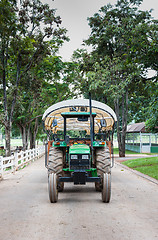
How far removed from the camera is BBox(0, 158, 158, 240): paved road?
521 centimetres

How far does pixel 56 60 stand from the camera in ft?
82.0

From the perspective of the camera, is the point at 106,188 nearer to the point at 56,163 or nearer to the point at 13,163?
the point at 56,163

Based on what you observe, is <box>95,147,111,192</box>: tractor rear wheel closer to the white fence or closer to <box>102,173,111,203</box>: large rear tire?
<box>102,173,111,203</box>: large rear tire

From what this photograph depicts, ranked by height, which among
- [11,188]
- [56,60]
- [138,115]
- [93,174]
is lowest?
[11,188]

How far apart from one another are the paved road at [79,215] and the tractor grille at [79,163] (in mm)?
1006

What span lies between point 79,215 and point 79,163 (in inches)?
69.4

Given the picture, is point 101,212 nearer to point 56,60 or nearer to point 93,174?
point 93,174

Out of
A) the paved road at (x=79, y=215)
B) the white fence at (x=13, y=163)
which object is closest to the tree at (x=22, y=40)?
the white fence at (x=13, y=163)

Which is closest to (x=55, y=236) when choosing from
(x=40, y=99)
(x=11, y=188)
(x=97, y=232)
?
(x=97, y=232)

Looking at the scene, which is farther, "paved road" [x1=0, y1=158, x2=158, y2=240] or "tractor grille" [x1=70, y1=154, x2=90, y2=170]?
"tractor grille" [x1=70, y1=154, x2=90, y2=170]

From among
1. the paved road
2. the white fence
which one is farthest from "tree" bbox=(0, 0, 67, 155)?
the paved road

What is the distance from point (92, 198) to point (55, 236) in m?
3.51

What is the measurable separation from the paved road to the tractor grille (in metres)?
1.01

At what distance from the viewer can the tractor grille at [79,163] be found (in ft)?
26.1
